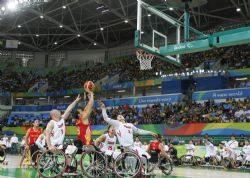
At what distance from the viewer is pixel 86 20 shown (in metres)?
39.1

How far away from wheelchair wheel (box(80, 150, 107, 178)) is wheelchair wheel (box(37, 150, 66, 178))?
507 millimetres

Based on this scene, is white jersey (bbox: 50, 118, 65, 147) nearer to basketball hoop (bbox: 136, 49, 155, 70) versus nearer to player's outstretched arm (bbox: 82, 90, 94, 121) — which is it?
player's outstretched arm (bbox: 82, 90, 94, 121)

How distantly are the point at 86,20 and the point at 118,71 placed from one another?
6.34 metres

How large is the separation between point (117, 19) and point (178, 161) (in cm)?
2087

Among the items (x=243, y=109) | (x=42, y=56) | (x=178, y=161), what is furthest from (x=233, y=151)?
(x=42, y=56)

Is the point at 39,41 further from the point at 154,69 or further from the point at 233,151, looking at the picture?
the point at 233,151

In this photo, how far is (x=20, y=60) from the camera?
159 ft

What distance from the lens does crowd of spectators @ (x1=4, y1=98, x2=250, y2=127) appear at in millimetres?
23447

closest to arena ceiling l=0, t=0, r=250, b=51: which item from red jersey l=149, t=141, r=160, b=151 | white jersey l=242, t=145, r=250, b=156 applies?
white jersey l=242, t=145, r=250, b=156

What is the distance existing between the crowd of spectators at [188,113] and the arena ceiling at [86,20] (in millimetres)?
7197

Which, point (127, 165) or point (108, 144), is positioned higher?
point (108, 144)

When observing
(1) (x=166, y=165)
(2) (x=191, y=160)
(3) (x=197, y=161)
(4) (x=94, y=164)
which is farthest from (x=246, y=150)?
(4) (x=94, y=164)

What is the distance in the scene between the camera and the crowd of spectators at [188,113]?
23.4m

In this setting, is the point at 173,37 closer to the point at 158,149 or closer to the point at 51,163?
the point at 158,149
